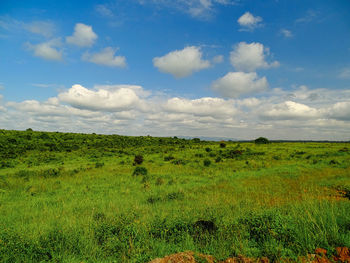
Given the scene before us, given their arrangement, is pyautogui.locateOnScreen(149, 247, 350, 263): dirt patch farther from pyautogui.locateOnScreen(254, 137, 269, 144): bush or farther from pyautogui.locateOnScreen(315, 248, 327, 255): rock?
pyautogui.locateOnScreen(254, 137, 269, 144): bush

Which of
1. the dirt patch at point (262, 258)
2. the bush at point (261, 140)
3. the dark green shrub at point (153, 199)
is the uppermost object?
the bush at point (261, 140)

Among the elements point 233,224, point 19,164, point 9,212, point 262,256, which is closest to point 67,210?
point 9,212

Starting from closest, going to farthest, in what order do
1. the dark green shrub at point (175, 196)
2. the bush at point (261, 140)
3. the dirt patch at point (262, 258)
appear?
1. the dirt patch at point (262, 258)
2. the dark green shrub at point (175, 196)
3. the bush at point (261, 140)

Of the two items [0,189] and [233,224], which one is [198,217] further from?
[0,189]

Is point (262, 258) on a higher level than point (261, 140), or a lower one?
lower

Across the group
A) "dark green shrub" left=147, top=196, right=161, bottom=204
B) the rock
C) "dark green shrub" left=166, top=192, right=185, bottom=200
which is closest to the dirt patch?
the rock

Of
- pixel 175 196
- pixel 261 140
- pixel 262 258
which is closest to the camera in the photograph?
pixel 262 258

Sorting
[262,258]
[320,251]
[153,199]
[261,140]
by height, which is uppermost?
[261,140]

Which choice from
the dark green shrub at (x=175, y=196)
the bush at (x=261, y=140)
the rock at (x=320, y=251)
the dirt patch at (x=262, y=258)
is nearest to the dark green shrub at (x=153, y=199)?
the dark green shrub at (x=175, y=196)

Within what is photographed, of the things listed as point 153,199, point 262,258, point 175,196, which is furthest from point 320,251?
point 153,199

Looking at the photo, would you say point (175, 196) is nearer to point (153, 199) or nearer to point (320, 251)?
point (153, 199)

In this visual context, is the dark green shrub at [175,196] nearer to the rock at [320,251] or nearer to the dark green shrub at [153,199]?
the dark green shrub at [153,199]

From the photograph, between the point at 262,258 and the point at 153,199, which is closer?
the point at 262,258

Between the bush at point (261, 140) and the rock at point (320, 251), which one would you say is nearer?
the rock at point (320, 251)
